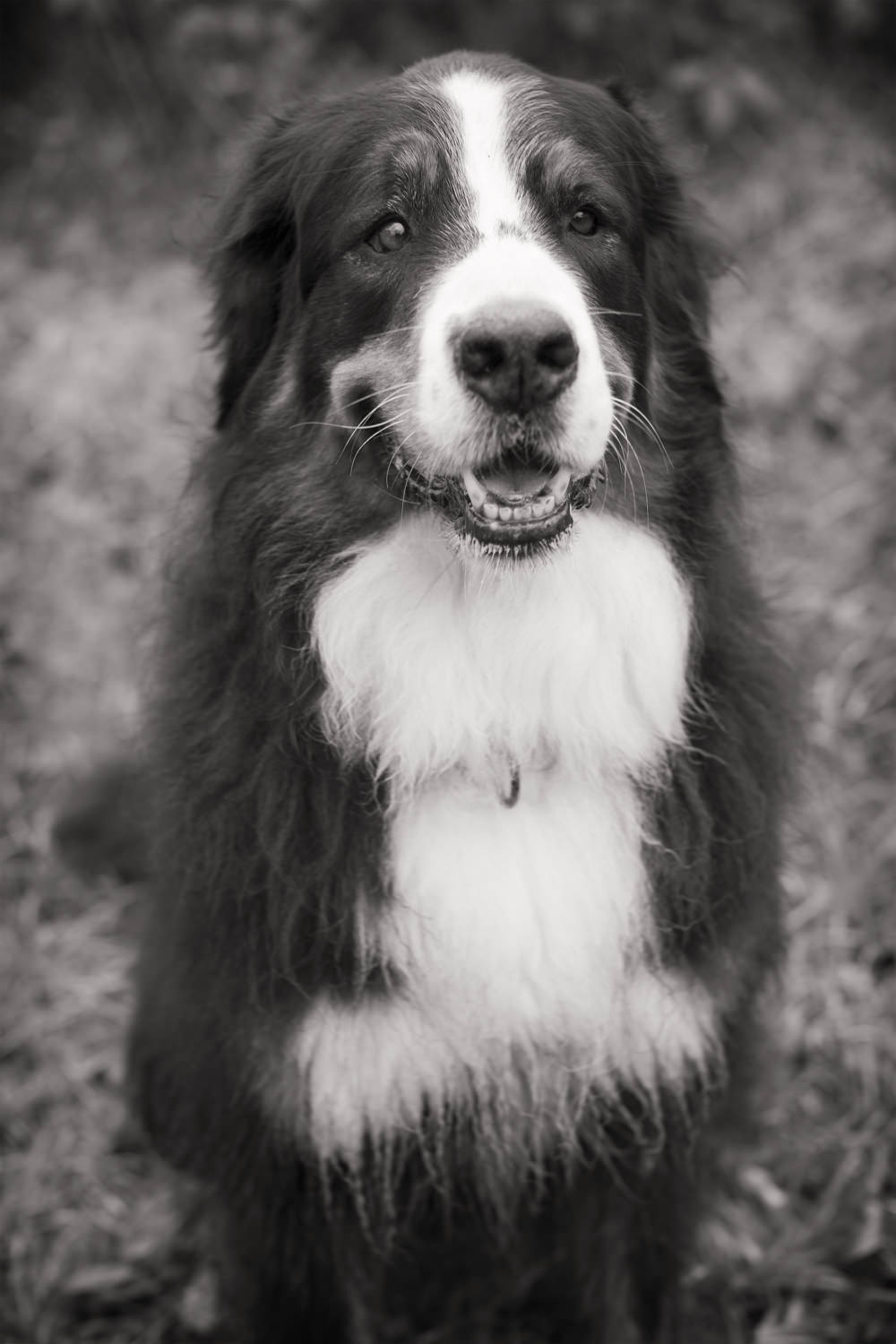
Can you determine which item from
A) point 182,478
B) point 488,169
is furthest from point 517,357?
point 182,478

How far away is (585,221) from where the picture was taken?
95.0 inches

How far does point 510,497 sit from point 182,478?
2.62m

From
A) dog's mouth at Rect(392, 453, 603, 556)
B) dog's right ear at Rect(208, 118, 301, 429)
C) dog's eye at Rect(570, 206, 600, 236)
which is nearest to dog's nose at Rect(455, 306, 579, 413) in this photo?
dog's mouth at Rect(392, 453, 603, 556)

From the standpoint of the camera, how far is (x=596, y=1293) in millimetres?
2773

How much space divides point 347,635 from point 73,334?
13.9 feet

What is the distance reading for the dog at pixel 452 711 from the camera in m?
2.32

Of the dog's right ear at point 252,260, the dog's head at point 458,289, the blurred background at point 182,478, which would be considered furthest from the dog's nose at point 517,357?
the blurred background at point 182,478

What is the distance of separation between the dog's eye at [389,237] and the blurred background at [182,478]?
59 cm

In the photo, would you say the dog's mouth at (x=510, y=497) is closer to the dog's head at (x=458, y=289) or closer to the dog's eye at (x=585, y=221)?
the dog's head at (x=458, y=289)

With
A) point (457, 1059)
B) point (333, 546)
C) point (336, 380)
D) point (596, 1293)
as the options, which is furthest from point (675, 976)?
point (336, 380)

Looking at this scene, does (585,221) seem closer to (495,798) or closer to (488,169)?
(488,169)

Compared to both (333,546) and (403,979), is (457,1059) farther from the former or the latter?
(333,546)

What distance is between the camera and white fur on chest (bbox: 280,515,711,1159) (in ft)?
7.68

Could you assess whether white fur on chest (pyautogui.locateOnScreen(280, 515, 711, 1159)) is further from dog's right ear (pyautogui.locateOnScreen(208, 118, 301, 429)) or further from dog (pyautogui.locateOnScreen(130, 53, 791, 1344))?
dog's right ear (pyautogui.locateOnScreen(208, 118, 301, 429))
